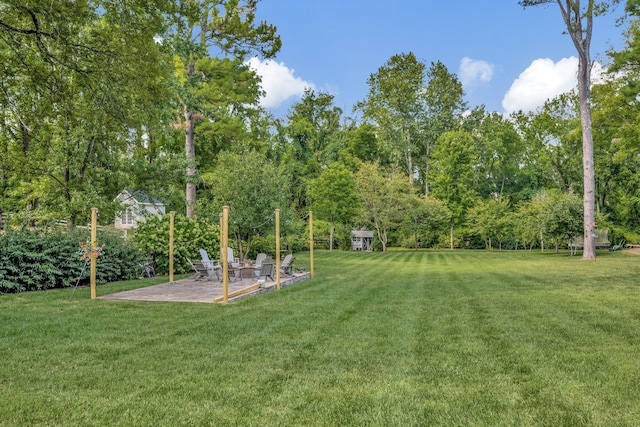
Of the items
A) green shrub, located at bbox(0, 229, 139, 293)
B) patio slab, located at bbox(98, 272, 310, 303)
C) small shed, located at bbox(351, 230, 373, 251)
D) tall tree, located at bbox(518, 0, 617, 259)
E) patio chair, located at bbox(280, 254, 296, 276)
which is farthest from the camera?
small shed, located at bbox(351, 230, 373, 251)

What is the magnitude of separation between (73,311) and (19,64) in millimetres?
4380

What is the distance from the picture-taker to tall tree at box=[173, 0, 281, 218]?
20.0 m

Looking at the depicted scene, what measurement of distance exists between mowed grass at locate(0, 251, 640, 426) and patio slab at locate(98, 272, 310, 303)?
80 centimetres

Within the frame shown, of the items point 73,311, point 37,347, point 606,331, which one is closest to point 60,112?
point 73,311

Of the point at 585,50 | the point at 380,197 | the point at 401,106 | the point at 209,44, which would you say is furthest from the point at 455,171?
the point at 209,44

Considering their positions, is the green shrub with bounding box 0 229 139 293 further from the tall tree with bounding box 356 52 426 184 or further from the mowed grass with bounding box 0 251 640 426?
the tall tree with bounding box 356 52 426 184

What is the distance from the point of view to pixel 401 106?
136 feet

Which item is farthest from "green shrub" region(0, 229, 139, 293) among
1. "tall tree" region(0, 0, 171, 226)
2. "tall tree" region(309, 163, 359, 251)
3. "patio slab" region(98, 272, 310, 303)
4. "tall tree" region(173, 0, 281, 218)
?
"tall tree" region(309, 163, 359, 251)

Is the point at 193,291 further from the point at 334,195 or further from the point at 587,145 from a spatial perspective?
the point at 334,195

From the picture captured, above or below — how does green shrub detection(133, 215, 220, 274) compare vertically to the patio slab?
above

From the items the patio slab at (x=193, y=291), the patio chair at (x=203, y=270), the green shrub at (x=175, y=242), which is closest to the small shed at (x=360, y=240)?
the green shrub at (x=175, y=242)

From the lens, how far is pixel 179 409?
331cm

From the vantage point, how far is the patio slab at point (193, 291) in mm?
8938

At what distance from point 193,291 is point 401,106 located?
114ft
